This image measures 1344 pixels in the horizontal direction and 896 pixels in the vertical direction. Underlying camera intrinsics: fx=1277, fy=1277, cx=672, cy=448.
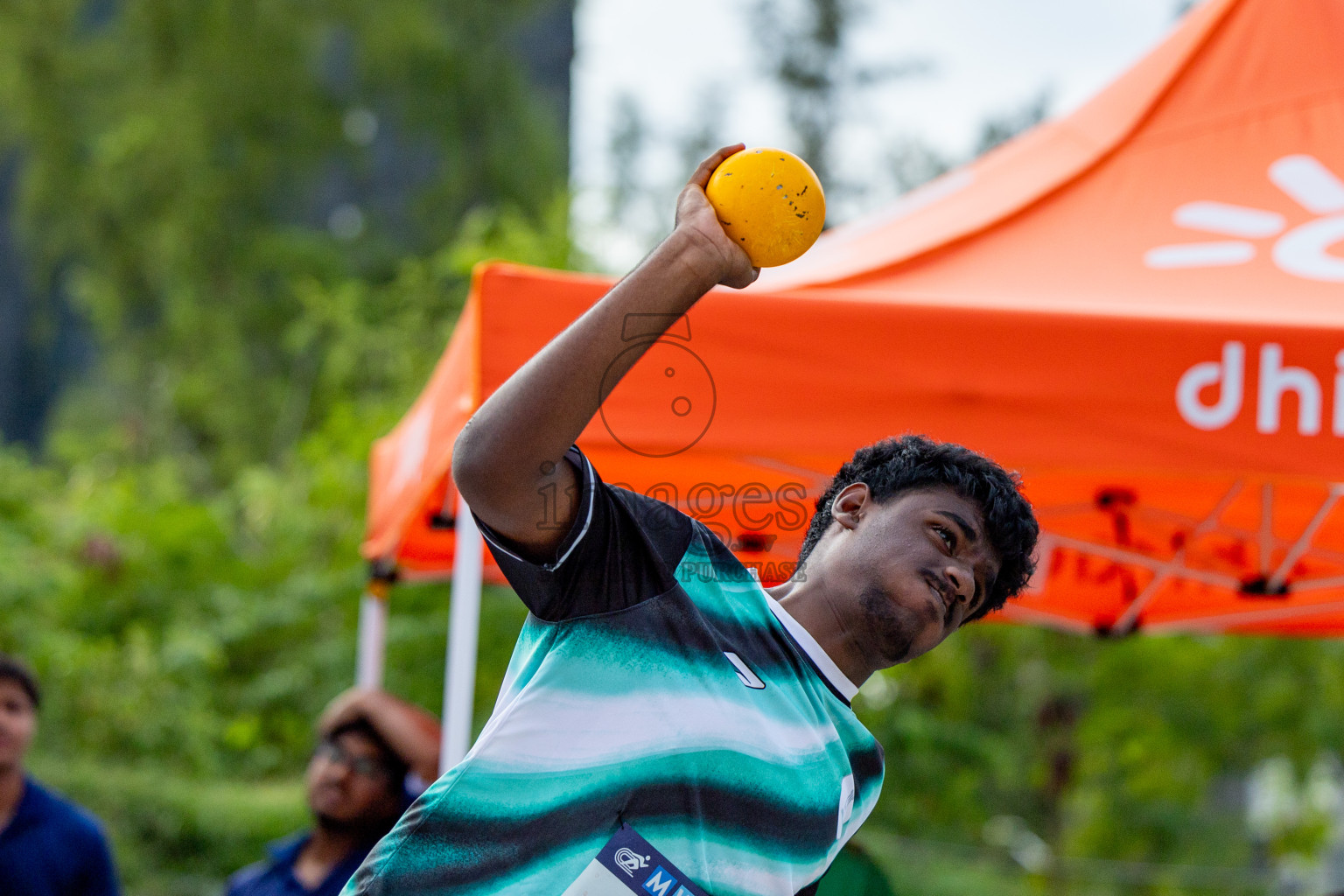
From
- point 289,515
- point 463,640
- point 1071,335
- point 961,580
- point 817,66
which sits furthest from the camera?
point 817,66

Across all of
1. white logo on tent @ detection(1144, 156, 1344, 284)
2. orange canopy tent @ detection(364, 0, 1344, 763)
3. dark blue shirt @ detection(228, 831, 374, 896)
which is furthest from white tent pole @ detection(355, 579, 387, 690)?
white logo on tent @ detection(1144, 156, 1344, 284)

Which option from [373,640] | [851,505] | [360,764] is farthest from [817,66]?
[851,505]

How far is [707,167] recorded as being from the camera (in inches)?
45.9

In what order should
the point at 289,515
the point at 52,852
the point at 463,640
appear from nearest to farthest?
the point at 463,640, the point at 52,852, the point at 289,515

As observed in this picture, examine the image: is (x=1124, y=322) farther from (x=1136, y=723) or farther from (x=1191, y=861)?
(x=1191, y=861)

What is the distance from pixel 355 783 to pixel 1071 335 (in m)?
1.93

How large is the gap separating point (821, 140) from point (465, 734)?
12.1 m

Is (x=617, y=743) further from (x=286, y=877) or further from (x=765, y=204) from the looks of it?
(x=286, y=877)

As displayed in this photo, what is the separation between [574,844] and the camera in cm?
112

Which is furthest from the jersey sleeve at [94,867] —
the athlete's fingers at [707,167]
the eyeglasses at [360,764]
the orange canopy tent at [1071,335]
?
the athlete's fingers at [707,167]

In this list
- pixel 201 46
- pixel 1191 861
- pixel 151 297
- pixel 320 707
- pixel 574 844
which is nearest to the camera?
pixel 574 844

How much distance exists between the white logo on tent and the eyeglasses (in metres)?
2.08

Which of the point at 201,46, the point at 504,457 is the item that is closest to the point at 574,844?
the point at 504,457

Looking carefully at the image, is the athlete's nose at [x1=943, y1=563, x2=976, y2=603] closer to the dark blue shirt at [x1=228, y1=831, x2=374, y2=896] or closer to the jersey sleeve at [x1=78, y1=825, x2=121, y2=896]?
the dark blue shirt at [x1=228, y1=831, x2=374, y2=896]
